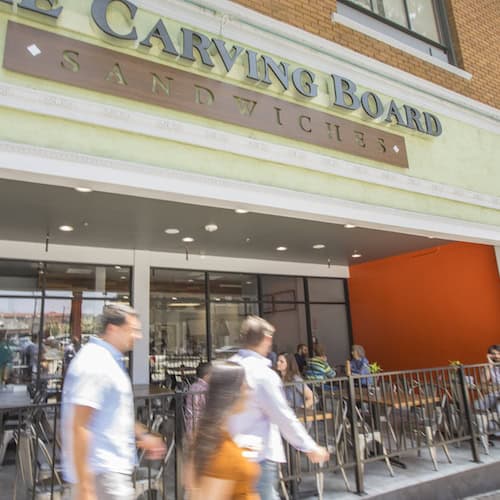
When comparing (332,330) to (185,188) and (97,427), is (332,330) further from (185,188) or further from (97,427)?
(97,427)

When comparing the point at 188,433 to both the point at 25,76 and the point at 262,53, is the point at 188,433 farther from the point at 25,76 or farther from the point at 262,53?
the point at 262,53

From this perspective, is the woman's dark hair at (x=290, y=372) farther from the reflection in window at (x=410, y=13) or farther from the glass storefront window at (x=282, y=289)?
the reflection in window at (x=410, y=13)

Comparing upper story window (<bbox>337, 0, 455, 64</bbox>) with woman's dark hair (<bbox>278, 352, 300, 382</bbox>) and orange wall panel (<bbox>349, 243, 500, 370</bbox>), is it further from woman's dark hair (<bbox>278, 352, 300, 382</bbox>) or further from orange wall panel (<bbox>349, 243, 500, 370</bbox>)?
woman's dark hair (<bbox>278, 352, 300, 382</bbox>)

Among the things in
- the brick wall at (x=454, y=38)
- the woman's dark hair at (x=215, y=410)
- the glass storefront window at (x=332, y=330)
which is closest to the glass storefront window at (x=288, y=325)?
the glass storefront window at (x=332, y=330)

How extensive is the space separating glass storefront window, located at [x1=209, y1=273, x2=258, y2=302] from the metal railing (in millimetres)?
4382

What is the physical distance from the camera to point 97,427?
210cm

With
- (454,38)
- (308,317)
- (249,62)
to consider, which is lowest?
(308,317)

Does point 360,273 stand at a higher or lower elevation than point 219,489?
higher

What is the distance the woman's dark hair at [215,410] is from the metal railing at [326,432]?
160 cm

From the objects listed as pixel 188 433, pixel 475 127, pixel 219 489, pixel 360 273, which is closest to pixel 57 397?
pixel 188 433

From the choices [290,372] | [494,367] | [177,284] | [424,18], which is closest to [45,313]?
[177,284]

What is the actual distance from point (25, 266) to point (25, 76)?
5602 millimetres

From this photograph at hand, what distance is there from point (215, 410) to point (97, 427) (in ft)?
2.07

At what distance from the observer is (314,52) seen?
224 inches
